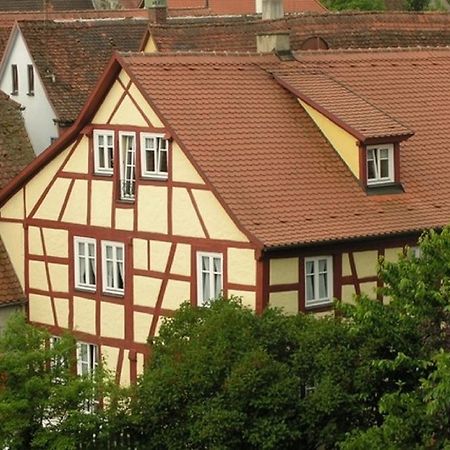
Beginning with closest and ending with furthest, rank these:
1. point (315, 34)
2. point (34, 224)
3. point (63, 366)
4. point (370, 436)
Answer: point (370, 436) → point (63, 366) → point (34, 224) → point (315, 34)

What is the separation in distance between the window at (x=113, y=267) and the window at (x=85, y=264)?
39 cm

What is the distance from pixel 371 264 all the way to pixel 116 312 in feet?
17.8

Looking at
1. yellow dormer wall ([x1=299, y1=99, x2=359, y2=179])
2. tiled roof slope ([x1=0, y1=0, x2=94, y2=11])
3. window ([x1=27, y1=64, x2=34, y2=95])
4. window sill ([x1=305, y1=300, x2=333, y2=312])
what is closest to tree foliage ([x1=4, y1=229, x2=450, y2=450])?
window sill ([x1=305, y1=300, x2=333, y2=312])

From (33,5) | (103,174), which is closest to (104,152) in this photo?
(103,174)

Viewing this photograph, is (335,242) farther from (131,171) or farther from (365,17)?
(365,17)

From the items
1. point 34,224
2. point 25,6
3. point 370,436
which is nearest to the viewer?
point 370,436

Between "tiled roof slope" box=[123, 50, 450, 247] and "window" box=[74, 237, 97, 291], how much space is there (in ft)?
12.6

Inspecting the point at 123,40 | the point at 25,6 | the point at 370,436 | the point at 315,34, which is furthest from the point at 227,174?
the point at 25,6

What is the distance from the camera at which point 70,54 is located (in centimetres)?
6097

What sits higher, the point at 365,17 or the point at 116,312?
the point at 365,17

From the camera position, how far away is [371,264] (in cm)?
4009

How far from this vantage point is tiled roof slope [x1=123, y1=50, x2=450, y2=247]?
3925cm

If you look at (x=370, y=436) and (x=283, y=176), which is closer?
(x=370, y=436)

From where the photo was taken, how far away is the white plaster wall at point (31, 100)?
190ft
